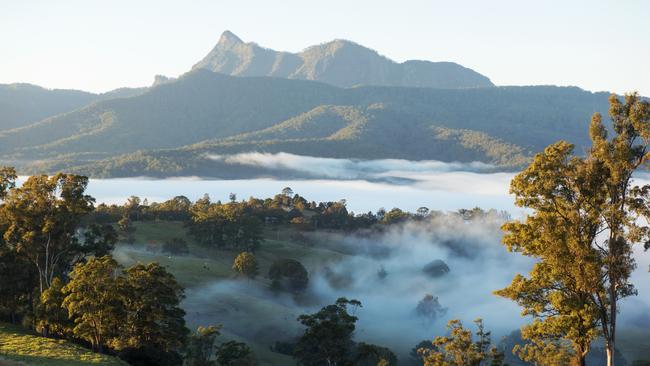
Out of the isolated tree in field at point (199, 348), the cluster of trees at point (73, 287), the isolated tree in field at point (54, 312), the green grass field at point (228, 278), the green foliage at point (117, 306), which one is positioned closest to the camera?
the green foliage at point (117, 306)

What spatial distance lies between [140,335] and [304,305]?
254 feet

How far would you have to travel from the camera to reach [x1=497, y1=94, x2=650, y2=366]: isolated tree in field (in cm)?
2816

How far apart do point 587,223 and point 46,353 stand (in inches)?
1300

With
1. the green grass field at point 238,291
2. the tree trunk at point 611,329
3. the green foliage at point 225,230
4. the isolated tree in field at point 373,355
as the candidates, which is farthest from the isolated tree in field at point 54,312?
the green foliage at point 225,230

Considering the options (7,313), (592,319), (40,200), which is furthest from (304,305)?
(592,319)

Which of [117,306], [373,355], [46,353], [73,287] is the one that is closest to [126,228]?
[373,355]

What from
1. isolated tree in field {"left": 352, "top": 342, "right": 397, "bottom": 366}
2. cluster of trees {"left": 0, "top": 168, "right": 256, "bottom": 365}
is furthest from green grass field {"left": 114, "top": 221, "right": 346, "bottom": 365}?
cluster of trees {"left": 0, "top": 168, "right": 256, "bottom": 365}

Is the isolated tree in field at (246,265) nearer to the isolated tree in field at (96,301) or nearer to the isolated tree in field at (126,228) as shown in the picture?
the isolated tree in field at (126,228)

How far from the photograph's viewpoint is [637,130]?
1118 inches

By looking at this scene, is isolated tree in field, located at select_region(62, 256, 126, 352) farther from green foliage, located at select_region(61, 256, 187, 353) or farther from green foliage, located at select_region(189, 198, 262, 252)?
green foliage, located at select_region(189, 198, 262, 252)

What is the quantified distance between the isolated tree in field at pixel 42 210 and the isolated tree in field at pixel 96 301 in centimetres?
688

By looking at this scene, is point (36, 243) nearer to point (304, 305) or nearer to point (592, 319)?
point (592, 319)

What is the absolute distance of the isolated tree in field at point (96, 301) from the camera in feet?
151

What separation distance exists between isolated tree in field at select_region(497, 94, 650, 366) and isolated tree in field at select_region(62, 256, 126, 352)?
3040cm
